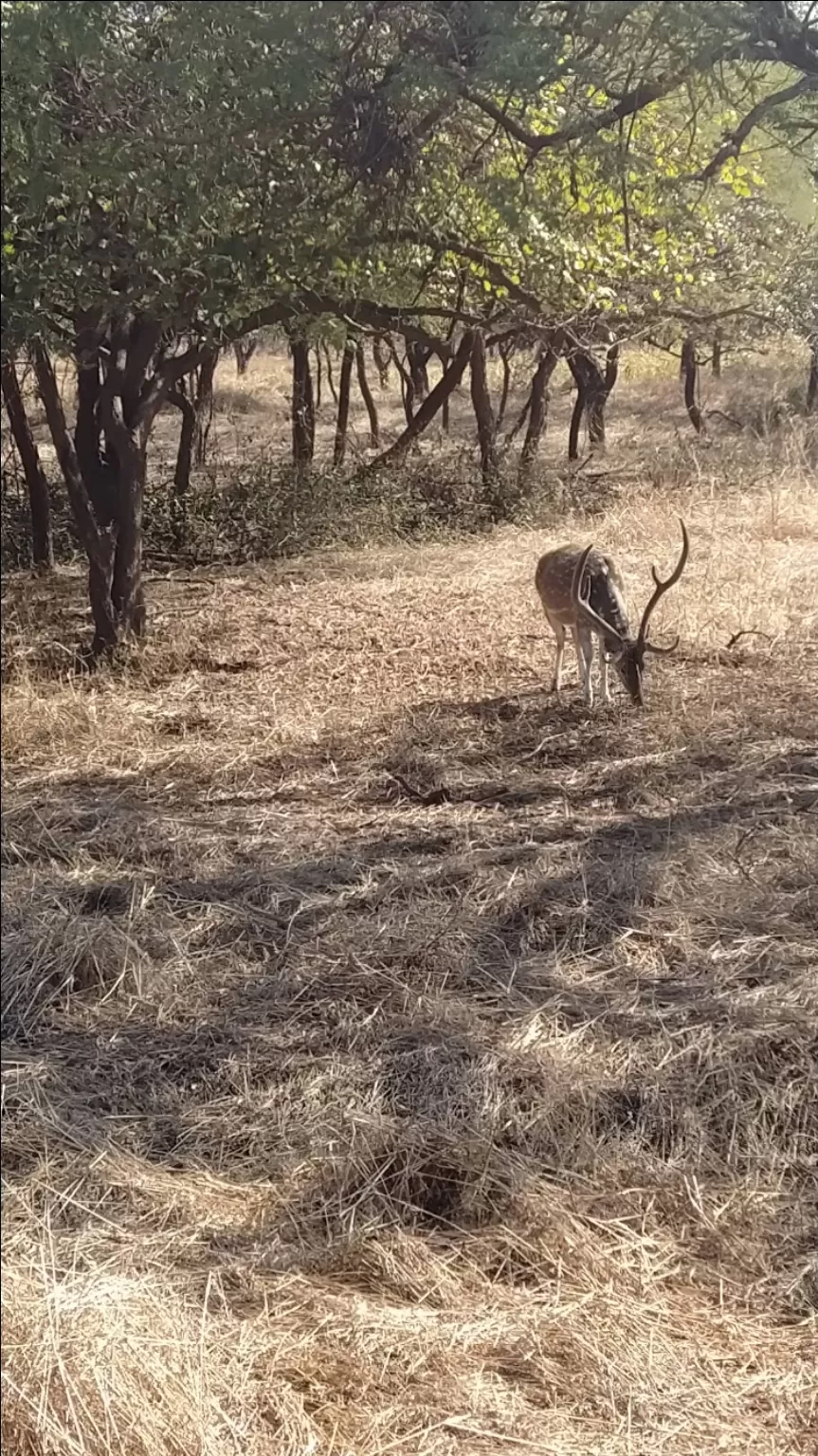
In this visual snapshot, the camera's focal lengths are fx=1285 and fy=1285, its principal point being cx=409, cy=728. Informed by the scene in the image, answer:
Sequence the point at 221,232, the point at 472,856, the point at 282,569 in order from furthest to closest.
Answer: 1. the point at 282,569
2. the point at 472,856
3. the point at 221,232

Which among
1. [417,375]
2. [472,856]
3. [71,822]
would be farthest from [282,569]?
[417,375]

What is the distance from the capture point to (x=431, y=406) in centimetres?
943

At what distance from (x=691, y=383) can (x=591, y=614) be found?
21.0ft

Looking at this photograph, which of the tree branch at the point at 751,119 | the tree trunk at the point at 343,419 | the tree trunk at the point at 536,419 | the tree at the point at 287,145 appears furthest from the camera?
the tree trunk at the point at 343,419

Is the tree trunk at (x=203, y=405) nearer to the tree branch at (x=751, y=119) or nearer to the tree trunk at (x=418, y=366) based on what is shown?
the tree trunk at (x=418, y=366)

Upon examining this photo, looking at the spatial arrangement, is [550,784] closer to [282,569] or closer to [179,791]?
[282,569]

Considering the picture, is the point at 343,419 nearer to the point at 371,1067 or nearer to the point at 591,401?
the point at 591,401

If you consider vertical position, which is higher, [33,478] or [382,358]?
[382,358]

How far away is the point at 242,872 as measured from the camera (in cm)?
335

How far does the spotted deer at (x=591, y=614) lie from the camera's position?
5.35 meters

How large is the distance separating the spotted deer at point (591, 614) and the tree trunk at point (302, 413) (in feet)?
5.89

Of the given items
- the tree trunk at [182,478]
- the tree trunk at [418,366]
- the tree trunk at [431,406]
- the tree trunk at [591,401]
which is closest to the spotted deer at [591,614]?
the tree trunk at [182,478]

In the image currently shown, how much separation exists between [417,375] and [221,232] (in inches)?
460

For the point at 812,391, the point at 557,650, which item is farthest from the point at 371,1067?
the point at 812,391
